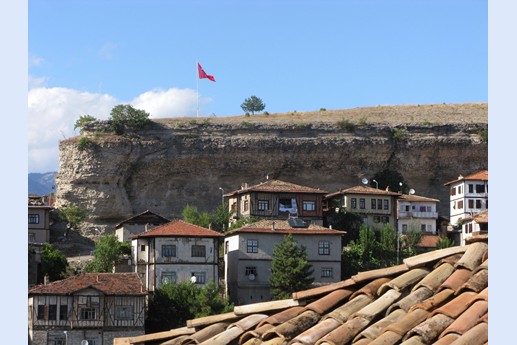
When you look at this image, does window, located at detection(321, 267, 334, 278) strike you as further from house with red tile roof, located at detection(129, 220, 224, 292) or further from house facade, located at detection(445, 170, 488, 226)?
house facade, located at detection(445, 170, 488, 226)

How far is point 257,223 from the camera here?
2184 inches

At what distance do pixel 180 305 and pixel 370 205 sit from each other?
19.8 m

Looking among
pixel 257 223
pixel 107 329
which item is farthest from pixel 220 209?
pixel 107 329

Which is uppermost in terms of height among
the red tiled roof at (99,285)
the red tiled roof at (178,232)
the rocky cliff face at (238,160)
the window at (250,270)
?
the rocky cliff face at (238,160)

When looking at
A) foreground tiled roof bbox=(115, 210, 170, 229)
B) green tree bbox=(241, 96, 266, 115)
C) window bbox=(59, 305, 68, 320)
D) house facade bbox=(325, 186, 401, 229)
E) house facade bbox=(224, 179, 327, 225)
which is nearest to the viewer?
window bbox=(59, 305, 68, 320)

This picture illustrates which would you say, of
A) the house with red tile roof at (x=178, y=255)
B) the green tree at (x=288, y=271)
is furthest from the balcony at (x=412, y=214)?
the house with red tile roof at (x=178, y=255)

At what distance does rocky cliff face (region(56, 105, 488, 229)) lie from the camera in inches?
2795

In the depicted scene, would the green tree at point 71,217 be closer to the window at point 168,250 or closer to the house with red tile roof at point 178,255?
the house with red tile roof at point 178,255

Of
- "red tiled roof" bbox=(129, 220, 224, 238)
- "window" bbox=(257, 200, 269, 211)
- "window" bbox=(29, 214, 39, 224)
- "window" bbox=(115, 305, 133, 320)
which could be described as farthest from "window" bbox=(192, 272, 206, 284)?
"window" bbox=(29, 214, 39, 224)

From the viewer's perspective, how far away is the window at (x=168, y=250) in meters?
51.3

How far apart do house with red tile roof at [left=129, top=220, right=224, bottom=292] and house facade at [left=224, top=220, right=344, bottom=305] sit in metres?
1.35

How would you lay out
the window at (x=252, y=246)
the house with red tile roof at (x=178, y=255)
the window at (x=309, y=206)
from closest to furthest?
1. the house with red tile roof at (x=178, y=255)
2. the window at (x=252, y=246)
3. the window at (x=309, y=206)

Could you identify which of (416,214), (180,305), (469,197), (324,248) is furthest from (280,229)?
(469,197)

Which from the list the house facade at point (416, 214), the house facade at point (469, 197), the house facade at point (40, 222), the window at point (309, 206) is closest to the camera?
the window at point (309, 206)
